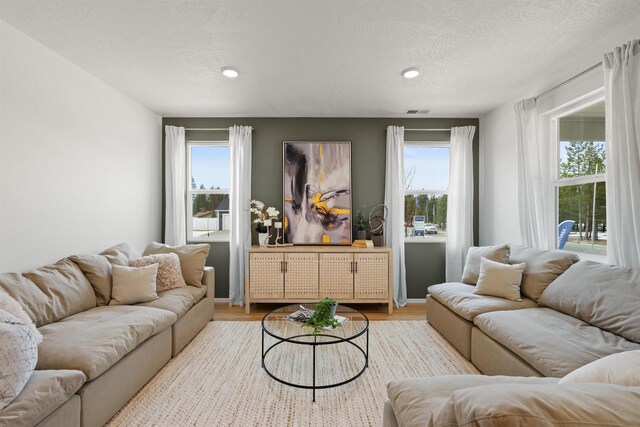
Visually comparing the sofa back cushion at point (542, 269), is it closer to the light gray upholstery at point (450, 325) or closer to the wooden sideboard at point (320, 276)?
the light gray upholstery at point (450, 325)

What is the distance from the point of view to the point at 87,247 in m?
3.10

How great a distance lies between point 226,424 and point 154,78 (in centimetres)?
298

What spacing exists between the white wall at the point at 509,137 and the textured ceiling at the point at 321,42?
88 mm

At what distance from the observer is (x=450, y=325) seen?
2.96m

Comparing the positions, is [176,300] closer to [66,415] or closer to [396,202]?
[66,415]

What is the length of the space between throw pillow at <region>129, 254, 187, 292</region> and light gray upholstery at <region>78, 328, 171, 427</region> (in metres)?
0.68

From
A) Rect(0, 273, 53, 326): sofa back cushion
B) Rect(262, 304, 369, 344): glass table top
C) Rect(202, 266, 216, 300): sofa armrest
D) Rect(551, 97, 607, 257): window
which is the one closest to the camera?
Rect(0, 273, 53, 326): sofa back cushion

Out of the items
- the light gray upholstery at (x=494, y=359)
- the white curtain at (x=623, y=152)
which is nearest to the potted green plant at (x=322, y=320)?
the light gray upholstery at (x=494, y=359)

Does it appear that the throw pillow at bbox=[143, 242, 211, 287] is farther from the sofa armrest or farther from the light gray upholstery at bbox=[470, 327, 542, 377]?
the light gray upholstery at bbox=[470, 327, 542, 377]

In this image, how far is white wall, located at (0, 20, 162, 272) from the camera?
7.58ft

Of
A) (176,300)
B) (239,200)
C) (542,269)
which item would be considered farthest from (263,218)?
(542,269)

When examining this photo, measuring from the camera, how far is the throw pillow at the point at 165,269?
314 centimetres

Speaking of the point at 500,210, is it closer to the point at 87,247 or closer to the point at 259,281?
the point at 259,281

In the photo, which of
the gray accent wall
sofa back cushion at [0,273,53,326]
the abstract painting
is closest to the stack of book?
the abstract painting
